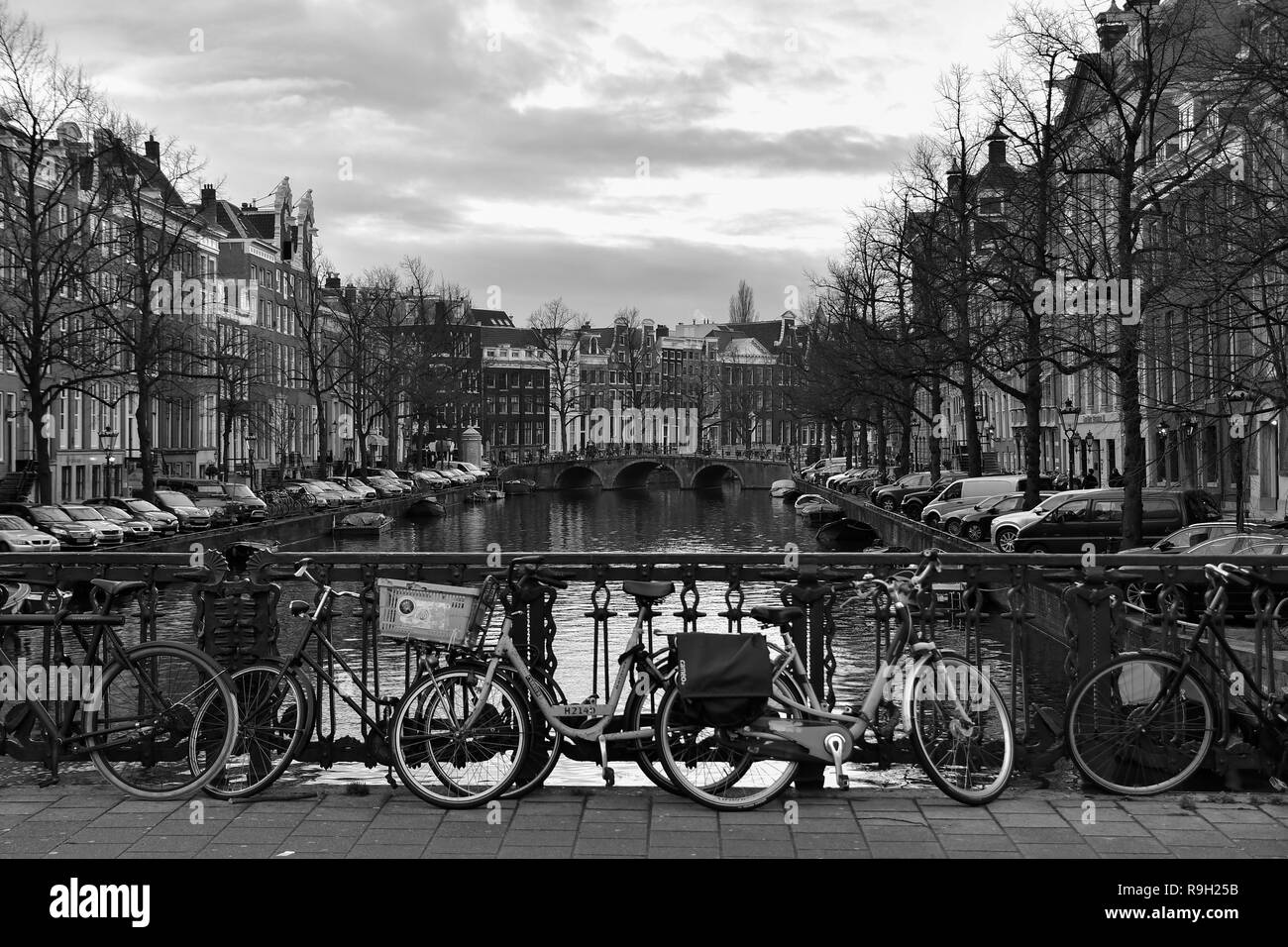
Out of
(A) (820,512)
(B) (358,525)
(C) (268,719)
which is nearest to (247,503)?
(B) (358,525)

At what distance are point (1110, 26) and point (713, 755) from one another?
86.7 ft

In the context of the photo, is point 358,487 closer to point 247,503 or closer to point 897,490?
point 247,503

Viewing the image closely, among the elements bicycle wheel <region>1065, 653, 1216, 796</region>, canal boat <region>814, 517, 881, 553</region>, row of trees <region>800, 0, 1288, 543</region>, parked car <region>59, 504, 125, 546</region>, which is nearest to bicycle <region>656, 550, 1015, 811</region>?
bicycle wheel <region>1065, 653, 1216, 796</region>

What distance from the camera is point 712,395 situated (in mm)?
154875

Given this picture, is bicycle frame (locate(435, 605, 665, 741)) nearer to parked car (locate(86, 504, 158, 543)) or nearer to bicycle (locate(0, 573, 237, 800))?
bicycle (locate(0, 573, 237, 800))

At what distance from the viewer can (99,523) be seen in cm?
4119

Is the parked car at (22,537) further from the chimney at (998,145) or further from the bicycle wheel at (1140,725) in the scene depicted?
the bicycle wheel at (1140,725)

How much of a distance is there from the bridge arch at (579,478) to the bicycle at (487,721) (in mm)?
114514

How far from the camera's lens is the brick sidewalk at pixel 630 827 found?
6.45 m

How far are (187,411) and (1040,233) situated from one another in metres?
56.7

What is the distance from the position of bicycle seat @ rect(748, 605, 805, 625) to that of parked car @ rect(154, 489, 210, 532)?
43.4m

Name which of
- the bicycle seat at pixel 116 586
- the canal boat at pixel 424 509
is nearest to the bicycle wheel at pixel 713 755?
the bicycle seat at pixel 116 586
